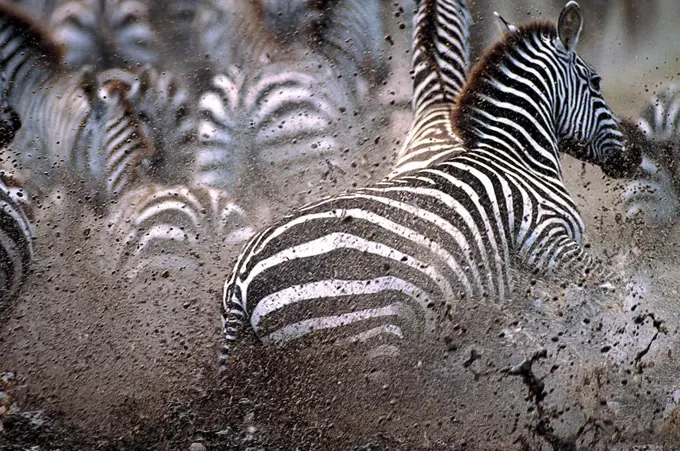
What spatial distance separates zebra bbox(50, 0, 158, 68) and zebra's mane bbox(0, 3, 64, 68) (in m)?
0.06

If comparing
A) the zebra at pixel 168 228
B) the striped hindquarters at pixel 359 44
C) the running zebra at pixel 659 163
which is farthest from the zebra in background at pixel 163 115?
the running zebra at pixel 659 163

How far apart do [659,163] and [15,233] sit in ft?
14.1

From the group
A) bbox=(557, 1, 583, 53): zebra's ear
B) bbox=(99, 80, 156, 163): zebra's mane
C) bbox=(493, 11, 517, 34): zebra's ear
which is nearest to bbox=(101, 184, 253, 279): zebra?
bbox=(99, 80, 156, 163): zebra's mane

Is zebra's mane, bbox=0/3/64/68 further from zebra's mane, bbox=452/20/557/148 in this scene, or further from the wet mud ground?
zebra's mane, bbox=452/20/557/148

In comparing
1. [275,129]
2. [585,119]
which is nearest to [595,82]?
[585,119]

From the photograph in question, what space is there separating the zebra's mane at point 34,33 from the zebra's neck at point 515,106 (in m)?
2.65

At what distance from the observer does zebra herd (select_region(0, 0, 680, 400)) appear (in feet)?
15.7

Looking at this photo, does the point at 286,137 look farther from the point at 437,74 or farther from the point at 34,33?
the point at 34,33

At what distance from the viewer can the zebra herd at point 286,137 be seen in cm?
478

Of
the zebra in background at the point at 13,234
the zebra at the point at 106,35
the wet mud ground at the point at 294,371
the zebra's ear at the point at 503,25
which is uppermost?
the zebra at the point at 106,35

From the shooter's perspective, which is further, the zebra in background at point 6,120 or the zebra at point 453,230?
the zebra in background at point 6,120

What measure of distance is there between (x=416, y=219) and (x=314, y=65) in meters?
1.19

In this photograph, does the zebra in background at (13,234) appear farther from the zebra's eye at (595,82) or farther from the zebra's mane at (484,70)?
the zebra's eye at (595,82)

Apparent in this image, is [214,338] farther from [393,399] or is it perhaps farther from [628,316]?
[628,316]
